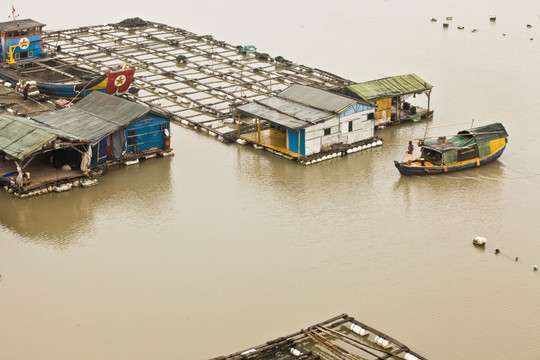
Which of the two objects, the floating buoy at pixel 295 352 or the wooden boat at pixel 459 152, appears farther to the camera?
the wooden boat at pixel 459 152

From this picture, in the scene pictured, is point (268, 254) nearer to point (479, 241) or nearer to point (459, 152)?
point (479, 241)

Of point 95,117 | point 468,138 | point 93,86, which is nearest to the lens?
point 468,138

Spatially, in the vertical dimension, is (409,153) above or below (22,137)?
below

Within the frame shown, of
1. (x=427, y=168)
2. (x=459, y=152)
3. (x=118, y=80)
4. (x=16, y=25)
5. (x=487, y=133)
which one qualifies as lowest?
(x=427, y=168)

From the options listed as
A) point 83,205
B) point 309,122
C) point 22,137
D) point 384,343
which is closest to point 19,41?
point 22,137

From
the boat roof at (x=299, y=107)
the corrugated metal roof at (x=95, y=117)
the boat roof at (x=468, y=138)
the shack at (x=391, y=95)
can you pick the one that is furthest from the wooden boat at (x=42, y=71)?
the boat roof at (x=468, y=138)

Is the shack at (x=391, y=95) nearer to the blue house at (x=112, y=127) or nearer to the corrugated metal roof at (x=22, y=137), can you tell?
the blue house at (x=112, y=127)

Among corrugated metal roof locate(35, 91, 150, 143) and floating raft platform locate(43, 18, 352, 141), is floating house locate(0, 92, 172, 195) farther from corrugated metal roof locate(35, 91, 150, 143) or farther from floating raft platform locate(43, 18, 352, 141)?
floating raft platform locate(43, 18, 352, 141)
